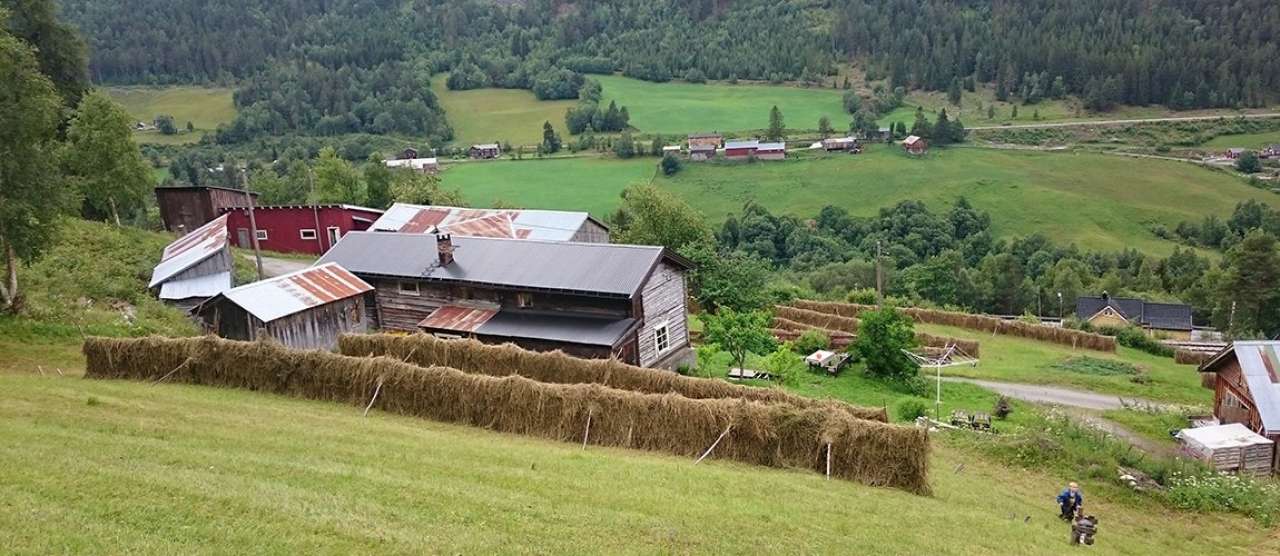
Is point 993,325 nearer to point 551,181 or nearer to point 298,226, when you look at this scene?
point 298,226

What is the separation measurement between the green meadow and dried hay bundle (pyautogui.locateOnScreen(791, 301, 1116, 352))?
50175 mm

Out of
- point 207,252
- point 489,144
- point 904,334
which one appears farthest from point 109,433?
point 489,144

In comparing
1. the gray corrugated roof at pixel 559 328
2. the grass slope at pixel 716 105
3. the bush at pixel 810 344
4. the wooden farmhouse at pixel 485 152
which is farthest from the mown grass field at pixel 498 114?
the gray corrugated roof at pixel 559 328

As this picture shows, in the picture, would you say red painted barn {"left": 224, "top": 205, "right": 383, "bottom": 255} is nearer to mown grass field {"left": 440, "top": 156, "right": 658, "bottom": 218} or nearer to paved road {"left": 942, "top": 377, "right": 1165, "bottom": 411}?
paved road {"left": 942, "top": 377, "right": 1165, "bottom": 411}

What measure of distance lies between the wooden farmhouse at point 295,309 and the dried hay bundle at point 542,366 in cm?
489

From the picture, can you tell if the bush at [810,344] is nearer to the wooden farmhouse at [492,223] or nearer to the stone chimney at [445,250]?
the wooden farmhouse at [492,223]

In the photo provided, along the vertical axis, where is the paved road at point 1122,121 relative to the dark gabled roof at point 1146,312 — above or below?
above

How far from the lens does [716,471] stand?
20484 mm

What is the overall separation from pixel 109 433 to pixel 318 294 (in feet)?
56.2

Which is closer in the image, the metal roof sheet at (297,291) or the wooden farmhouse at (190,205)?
the metal roof sheet at (297,291)

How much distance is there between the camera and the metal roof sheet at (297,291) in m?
32.8

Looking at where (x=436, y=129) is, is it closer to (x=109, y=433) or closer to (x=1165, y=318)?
(x=1165, y=318)

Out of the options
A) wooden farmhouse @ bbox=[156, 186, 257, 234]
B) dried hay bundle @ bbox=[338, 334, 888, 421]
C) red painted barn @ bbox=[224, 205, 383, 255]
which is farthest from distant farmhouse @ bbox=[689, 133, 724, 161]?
dried hay bundle @ bbox=[338, 334, 888, 421]

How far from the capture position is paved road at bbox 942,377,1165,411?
3966 cm
